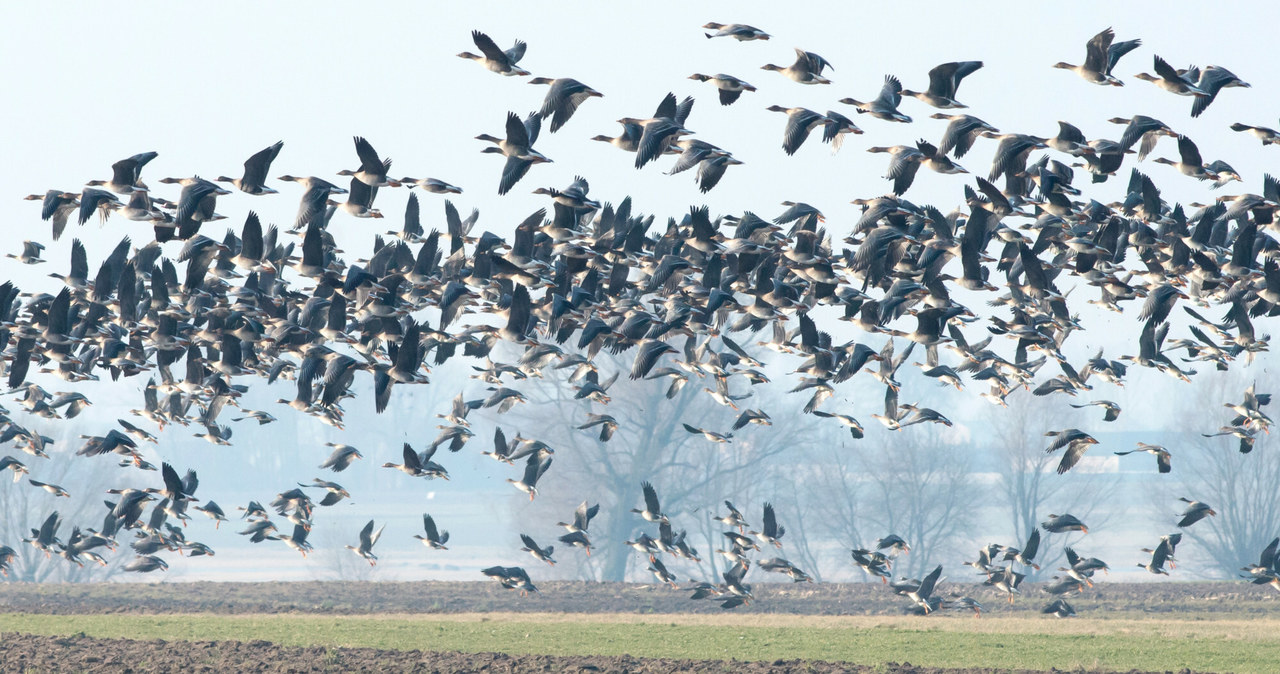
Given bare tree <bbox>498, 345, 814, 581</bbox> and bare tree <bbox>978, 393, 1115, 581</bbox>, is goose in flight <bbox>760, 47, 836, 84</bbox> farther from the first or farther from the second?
bare tree <bbox>978, 393, 1115, 581</bbox>

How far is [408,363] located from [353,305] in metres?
1.85

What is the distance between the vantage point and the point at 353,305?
62.9 feet

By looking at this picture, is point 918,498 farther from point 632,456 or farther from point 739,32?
point 739,32

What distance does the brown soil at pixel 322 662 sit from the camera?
18.7 metres

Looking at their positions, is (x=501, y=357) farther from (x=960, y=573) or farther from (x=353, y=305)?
(x=353, y=305)

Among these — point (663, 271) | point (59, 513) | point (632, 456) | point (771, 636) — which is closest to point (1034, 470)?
point (632, 456)

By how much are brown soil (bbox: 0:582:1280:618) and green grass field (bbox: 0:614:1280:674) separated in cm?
359

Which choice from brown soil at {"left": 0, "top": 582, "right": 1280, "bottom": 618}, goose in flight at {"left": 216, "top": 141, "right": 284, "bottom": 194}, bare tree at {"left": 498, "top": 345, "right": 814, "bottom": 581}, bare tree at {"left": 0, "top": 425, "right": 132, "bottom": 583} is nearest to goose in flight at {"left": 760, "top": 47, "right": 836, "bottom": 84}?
goose in flight at {"left": 216, "top": 141, "right": 284, "bottom": 194}

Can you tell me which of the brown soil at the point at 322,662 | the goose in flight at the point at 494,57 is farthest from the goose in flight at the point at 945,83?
the brown soil at the point at 322,662

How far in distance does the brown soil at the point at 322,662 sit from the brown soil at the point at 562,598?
10.4 meters

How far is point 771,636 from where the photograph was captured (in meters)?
25.1

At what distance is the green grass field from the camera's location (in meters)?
21.4

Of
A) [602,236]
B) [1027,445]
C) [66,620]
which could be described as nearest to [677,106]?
[602,236]

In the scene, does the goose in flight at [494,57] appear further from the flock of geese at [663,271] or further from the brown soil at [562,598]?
the brown soil at [562,598]
